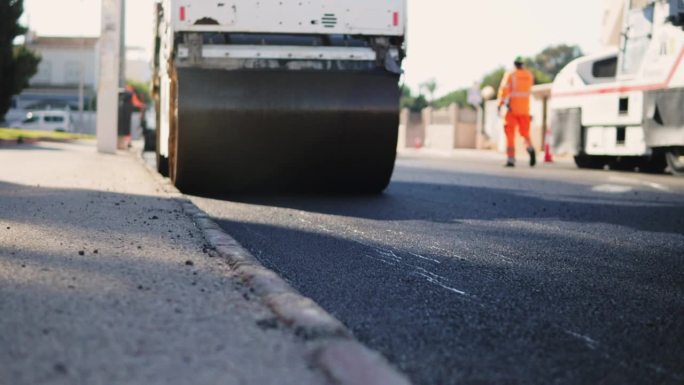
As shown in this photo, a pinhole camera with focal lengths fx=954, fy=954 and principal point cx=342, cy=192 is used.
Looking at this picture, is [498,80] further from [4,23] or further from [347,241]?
[347,241]

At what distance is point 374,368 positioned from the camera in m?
3.04

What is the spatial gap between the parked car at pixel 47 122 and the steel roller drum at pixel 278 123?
48.4m

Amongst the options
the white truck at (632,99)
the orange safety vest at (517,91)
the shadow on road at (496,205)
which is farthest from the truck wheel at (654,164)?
the shadow on road at (496,205)

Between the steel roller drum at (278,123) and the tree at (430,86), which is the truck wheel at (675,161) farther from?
the tree at (430,86)

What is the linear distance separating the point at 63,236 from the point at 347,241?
191 centimetres

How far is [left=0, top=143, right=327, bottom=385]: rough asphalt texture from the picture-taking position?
2.94 meters

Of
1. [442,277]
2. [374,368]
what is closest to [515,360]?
[374,368]

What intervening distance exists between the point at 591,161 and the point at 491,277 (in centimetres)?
1429

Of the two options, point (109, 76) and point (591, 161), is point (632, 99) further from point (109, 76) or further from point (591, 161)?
point (109, 76)

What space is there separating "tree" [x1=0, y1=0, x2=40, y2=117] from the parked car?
2715cm

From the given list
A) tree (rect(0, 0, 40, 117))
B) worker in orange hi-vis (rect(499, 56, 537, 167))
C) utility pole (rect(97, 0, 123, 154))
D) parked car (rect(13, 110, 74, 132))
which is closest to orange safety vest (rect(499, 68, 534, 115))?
worker in orange hi-vis (rect(499, 56, 537, 167))

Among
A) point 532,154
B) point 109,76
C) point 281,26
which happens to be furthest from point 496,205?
point 109,76

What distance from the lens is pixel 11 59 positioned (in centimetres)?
2888

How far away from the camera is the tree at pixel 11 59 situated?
2788 centimetres
